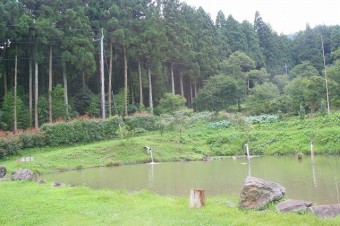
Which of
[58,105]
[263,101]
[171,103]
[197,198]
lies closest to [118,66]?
[171,103]

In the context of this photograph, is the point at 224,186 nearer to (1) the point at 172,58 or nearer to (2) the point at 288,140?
(2) the point at 288,140

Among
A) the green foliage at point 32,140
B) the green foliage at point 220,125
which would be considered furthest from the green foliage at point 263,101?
the green foliage at point 32,140

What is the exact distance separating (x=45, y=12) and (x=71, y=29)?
2315 mm

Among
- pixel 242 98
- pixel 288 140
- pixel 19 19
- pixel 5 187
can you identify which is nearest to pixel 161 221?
pixel 5 187

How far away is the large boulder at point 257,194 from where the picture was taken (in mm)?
8680

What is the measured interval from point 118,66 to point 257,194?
1322 inches

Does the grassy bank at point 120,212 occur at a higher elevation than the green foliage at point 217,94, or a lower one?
lower

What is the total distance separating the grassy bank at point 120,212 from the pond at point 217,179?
266 cm

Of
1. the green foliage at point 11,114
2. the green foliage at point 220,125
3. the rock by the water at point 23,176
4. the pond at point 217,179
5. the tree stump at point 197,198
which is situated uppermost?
the green foliage at point 11,114

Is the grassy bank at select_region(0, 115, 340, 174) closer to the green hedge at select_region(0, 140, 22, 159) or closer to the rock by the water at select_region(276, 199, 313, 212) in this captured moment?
the green hedge at select_region(0, 140, 22, 159)

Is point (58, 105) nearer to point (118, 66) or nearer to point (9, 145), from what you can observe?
point (9, 145)

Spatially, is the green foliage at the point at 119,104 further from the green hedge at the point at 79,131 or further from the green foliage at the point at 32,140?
the green foliage at the point at 32,140

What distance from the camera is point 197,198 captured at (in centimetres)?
891

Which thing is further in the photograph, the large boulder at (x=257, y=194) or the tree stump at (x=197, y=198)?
the tree stump at (x=197, y=198)
